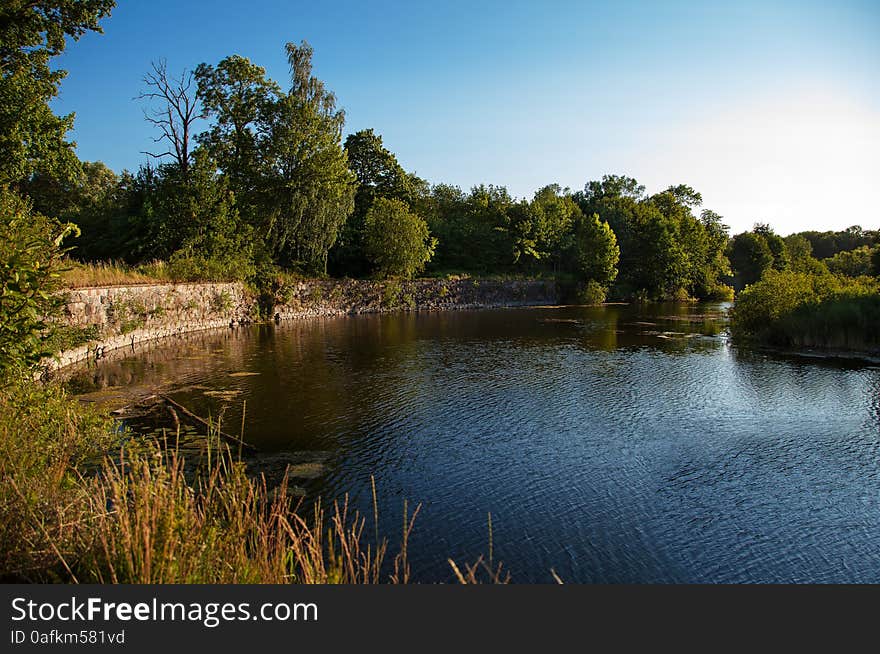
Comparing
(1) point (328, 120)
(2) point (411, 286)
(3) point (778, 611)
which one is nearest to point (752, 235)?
(2) point (411, 286)

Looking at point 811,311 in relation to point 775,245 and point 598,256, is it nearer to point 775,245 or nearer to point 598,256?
point 598,256

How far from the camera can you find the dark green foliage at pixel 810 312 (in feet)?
84.3

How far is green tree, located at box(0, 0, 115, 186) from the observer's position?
21.5m

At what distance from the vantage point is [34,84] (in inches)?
878

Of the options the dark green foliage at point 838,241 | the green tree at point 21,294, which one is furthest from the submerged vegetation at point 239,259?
the dark green foliage at point 838,241

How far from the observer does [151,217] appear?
123ft

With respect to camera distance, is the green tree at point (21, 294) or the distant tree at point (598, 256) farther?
the distant tree at point (598, 256)

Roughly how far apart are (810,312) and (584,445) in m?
19.6

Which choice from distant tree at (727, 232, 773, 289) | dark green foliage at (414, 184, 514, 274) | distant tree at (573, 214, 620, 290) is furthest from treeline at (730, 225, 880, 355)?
distant tree at (727, 232, 773, 289)

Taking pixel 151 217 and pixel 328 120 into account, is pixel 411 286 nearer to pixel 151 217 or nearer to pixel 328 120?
pixel 328 120

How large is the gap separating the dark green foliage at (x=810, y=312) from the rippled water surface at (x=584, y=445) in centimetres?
336

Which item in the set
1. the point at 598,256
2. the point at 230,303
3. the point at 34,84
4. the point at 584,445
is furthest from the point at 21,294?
Result: the point at 598,256

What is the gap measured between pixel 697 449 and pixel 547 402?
507 cm

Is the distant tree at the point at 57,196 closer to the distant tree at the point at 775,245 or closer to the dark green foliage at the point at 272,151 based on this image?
the dark green foliage at the point at 272,151
